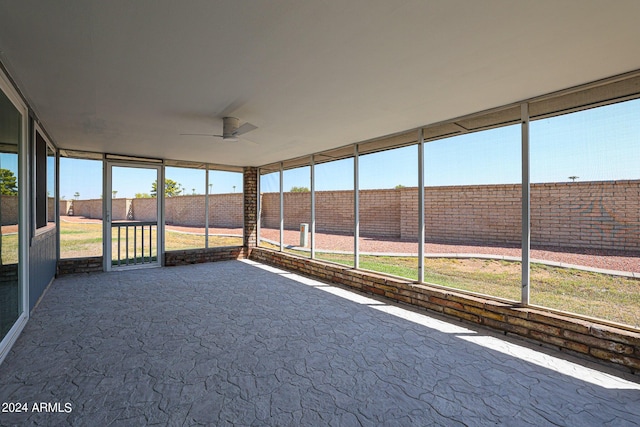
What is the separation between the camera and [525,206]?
9.87 ft

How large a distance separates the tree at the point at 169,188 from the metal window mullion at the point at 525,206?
636 cm

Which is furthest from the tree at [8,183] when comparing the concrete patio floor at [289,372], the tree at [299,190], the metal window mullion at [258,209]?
the metal window mullion at [258,209]

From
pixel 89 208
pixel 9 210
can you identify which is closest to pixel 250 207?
pixel 89 208

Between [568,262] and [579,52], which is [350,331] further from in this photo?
[579,52]

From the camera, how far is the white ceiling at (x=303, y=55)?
1.60 m

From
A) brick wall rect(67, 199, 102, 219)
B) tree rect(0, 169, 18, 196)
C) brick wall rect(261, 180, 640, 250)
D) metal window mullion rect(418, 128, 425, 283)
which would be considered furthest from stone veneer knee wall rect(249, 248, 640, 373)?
brick wall rect(67, 199, 102, 219)

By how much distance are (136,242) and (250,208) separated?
253 centimetres

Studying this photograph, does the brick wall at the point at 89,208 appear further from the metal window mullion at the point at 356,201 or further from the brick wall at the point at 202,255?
the metal window mullion at the point at 356,201

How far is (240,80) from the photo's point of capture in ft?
8.07

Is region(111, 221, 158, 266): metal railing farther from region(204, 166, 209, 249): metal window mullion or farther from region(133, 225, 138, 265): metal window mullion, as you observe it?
region(204, 166, 209, 249): metal window mullion

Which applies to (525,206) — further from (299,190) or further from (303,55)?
(299,190)

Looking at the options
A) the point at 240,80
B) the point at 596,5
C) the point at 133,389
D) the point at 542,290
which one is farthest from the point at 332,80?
the point at 542,290

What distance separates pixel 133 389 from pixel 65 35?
2.32 meters

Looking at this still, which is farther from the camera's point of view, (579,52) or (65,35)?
(579,52)
